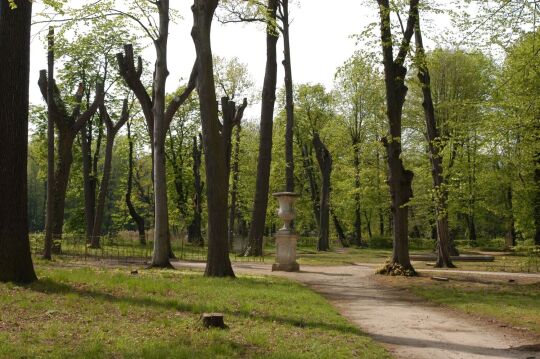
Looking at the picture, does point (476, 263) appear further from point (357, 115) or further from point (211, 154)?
Answer: point (357, 115)

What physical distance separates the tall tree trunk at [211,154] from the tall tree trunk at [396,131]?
19.1ft

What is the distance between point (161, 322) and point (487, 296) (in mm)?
8308

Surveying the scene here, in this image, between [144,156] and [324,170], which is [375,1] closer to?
[324,170]

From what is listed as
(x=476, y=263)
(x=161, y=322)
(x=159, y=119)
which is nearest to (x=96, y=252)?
(x=159, y=119)

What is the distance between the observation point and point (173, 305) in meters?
8.54

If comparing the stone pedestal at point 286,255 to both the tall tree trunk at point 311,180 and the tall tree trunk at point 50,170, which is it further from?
the tall tree trunk at point 311,180

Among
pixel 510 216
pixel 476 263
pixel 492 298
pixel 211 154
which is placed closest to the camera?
pixel 492 298

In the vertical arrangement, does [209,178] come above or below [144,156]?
below

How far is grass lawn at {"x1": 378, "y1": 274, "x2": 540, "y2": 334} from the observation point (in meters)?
9.72

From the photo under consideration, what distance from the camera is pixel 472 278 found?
16.3 metres

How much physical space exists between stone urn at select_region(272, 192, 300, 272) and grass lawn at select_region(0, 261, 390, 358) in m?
6.54

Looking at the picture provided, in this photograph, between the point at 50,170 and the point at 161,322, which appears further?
the point at 50,170

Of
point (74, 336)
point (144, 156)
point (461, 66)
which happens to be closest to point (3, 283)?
point (74, 336)

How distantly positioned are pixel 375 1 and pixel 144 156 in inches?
1253
